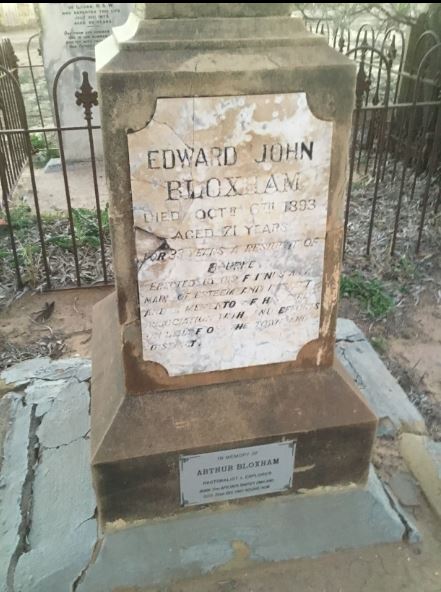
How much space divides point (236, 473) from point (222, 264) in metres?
0.73

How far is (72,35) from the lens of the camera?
22.9ft

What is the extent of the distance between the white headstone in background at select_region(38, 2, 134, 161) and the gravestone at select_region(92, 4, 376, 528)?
5.73 meters

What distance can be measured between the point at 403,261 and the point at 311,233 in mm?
2769

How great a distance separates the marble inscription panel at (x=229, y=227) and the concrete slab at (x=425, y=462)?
888 millimetres

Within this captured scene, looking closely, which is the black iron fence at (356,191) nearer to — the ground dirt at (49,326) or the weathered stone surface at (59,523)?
the ground dirt at (49,326)

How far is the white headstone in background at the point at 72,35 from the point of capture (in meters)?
6.86

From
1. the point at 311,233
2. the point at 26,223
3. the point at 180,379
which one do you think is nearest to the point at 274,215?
the point at 311,233

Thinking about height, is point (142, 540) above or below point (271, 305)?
below

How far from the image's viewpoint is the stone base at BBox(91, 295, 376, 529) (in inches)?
74.5

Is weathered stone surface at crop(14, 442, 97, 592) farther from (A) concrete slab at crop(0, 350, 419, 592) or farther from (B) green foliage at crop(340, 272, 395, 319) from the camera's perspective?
(B) green foliage at crop(340, 272, 395, 319)

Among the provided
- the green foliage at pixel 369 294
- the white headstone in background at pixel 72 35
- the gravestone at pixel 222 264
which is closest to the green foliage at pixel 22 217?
the white headstone in background at pixel 72 35

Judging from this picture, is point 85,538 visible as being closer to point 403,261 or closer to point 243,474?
point 243,474

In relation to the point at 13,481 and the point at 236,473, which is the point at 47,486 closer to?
the point at 13,481

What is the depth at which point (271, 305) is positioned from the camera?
76.2 inches
